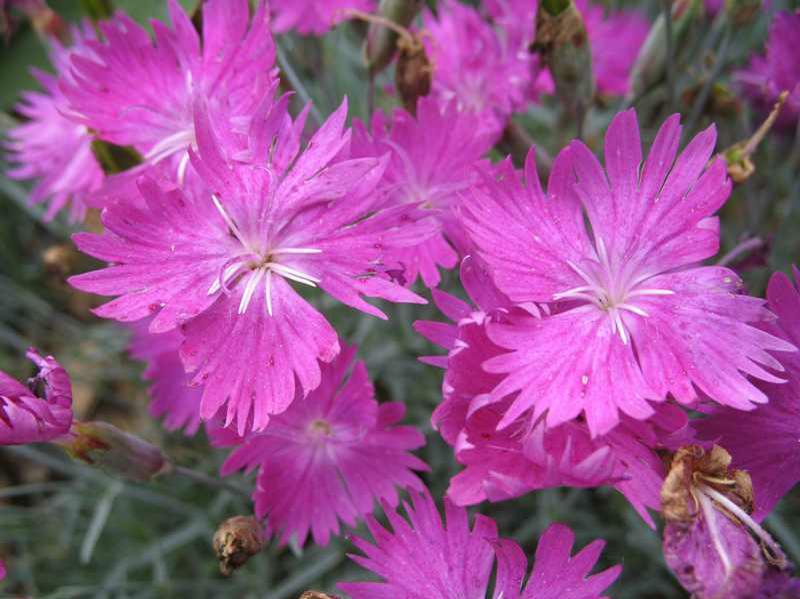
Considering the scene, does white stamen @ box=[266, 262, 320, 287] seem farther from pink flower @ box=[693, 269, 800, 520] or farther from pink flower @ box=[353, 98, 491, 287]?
pink flower @ box=[693, 269, 800, 520]

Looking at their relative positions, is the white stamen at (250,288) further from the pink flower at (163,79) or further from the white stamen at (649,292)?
the white stamen at (649,292)

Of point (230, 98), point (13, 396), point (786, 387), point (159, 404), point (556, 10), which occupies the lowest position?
point (159, 404)

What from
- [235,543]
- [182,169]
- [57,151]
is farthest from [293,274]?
[57,151]

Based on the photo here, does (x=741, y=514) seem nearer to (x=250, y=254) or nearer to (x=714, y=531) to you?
(x=714, y=531)

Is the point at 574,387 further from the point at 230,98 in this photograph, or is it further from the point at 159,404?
the point at 159,404

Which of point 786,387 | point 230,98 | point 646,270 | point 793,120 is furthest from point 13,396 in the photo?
point 793,120

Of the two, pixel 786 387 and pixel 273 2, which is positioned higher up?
pixel 273 2
